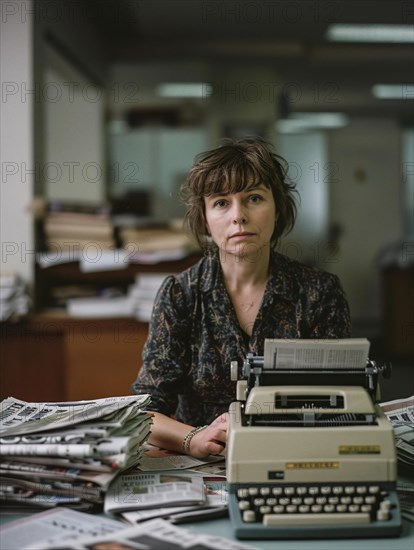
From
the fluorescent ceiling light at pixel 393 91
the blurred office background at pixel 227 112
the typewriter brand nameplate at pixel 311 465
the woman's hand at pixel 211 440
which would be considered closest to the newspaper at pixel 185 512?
the typewriter brand nameplate at pixel 311 465

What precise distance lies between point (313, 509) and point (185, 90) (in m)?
6.79

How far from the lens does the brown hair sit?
5.91 ft

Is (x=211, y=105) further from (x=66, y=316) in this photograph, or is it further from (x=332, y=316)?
(x=332, y=316)

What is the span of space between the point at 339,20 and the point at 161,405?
4929 millimetres

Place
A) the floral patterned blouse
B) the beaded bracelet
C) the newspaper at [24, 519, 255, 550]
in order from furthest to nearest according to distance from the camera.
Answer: the floral patterned blouse, the beaded bracelet, the newspaper at [24, 519, 255, 550]

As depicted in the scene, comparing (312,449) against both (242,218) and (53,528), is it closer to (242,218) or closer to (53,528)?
(53,528)

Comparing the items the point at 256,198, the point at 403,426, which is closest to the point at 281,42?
the point at 256,198

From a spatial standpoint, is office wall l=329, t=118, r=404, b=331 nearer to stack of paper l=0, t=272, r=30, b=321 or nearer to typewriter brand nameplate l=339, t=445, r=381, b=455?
stack of paper l=0, t=272, r=30, b=321

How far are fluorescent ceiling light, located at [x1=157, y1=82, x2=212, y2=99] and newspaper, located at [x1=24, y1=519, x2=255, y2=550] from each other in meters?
6.48

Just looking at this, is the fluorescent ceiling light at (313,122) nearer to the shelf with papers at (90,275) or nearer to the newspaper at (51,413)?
the shelf with papers at (90,275)

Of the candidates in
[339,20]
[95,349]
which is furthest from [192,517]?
[339,20]

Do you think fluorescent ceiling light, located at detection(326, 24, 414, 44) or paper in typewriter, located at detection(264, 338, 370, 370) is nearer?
paper in typewriter, located at detection(264, 338, 370, 370)

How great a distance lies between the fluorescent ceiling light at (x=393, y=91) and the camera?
8.02 metres

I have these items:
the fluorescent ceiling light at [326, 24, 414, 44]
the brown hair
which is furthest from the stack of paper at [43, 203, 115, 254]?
the fluorescent ceiling light at [326, 24, 414, 44]
